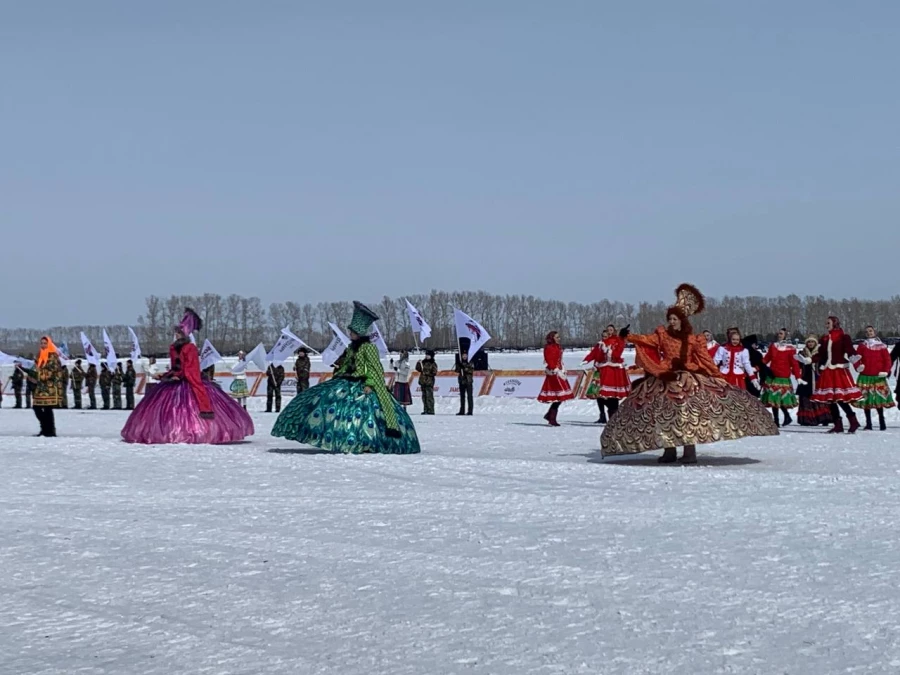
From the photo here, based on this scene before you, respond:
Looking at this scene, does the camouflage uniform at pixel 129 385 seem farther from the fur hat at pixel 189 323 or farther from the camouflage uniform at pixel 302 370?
the fur hat at pixel 189 323

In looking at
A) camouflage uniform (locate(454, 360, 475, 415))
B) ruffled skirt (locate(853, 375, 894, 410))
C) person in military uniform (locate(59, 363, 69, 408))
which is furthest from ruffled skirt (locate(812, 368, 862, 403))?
person in military uniform (locate(59, 363, 69, 408))

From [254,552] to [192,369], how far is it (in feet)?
30.4

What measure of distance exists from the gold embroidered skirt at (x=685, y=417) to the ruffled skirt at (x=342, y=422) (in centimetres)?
282

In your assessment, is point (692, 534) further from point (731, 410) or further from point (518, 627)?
point (731, 410)

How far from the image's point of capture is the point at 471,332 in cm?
2864

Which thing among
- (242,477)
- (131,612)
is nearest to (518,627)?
(131,612)

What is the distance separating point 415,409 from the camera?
31078mm

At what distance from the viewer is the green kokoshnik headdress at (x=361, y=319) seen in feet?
47.5

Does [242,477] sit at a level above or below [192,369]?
below

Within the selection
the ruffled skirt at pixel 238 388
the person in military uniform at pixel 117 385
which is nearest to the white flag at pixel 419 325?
the ruffled skirt at pixel 238 388

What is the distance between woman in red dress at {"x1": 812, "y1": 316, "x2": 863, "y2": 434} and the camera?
18.2 metres

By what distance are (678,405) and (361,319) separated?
4.25m

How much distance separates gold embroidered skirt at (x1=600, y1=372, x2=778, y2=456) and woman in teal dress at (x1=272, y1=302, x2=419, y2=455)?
278 cm

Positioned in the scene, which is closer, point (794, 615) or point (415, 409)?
point (794, 615)
